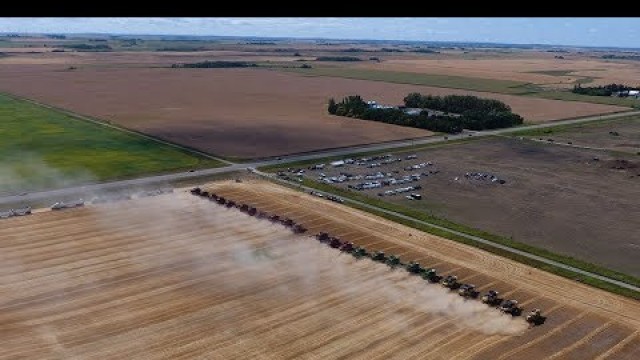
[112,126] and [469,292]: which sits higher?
[469,292]

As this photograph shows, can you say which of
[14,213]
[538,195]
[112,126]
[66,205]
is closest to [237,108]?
[112,126]

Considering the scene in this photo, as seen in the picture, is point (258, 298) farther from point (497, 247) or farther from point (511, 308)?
point (497, 247)

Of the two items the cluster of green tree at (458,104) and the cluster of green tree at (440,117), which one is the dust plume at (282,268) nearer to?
the cluster of green tree at (440,117)

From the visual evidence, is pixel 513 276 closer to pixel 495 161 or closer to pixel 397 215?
pixel 397 215

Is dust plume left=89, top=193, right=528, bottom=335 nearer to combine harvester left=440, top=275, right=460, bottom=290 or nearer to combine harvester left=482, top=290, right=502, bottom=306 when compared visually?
combine harvester left=482, top=290, right=502, bottom=306
